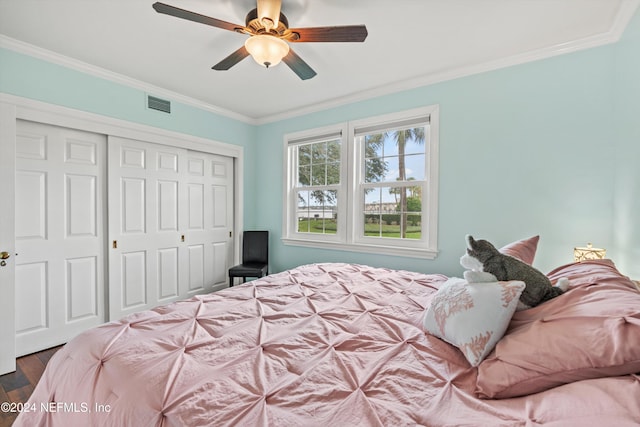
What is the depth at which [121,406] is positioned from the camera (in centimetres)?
83

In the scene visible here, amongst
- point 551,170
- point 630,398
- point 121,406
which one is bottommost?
point 121,406

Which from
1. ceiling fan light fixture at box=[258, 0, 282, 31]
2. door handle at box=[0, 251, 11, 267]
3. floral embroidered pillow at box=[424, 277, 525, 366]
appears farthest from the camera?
door handle at box=[0, 251, 11, 267]

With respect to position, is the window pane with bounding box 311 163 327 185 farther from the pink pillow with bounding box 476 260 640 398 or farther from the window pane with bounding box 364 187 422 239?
the pink pillow with bounding box 476 260 640 398

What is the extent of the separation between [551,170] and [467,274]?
6.20 feet

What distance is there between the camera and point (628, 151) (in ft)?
6.16

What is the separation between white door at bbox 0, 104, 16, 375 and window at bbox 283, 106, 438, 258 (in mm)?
2634

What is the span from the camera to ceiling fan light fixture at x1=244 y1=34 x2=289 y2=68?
177cm

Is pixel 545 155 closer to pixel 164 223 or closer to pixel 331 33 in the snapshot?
pixel 331 33

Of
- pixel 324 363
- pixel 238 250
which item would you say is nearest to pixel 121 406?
pixel 324 363

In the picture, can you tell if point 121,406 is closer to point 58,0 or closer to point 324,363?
point 324,363

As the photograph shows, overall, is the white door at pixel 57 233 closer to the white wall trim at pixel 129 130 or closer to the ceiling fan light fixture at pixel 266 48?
the white wall trim at pixel 129 130

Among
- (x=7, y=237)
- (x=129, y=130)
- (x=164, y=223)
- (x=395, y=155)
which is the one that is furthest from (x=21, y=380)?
(x=395, y=155)

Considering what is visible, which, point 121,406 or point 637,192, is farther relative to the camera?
point 637,192

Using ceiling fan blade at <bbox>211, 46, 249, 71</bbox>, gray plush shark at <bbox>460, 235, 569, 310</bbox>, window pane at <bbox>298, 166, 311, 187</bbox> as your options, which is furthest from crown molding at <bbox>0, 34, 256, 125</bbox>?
gray plush shark at <bbox>460, 235, 569, 310</bbox>
